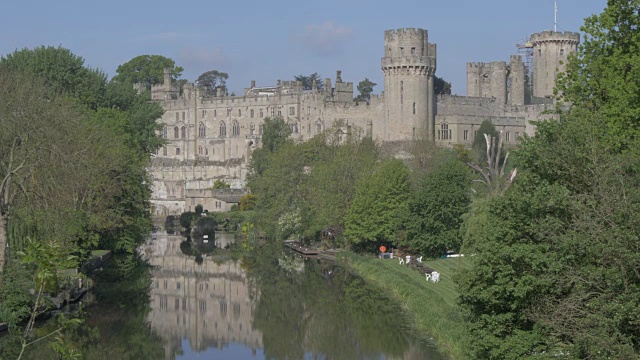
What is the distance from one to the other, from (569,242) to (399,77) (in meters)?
59.1

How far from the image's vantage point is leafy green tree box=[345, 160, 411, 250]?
50.4 meters

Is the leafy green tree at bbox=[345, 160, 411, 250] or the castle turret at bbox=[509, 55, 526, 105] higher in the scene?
the castle turret at bbox=[509, 55, 526, 105]

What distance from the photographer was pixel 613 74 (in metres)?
24.4

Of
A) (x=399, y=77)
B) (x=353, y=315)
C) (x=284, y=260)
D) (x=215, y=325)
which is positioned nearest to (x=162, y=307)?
(x=215, y=325)

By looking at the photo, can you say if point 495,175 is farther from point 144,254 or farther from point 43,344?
point 43,344

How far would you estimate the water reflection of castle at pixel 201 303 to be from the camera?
1304 inches

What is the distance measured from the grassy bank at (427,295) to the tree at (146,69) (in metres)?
81.6

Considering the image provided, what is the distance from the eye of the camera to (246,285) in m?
45.1

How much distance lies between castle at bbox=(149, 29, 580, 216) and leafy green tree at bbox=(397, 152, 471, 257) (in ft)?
80.1

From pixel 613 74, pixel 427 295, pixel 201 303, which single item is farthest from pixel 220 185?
pixel 613 74

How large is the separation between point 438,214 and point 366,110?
129ft

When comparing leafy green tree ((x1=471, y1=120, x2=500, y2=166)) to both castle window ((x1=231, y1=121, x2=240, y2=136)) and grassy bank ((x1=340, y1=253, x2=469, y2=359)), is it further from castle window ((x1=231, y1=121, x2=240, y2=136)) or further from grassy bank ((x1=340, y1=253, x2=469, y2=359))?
castle window ((x1=231, y1=121, x2=240, y2=136))

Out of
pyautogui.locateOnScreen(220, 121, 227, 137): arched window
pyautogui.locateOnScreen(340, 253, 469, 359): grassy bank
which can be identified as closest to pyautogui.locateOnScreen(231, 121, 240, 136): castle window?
pyautogui.locateOnScreen(220, 121, 227, 137): arched window

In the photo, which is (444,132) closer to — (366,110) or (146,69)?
(366,110)
